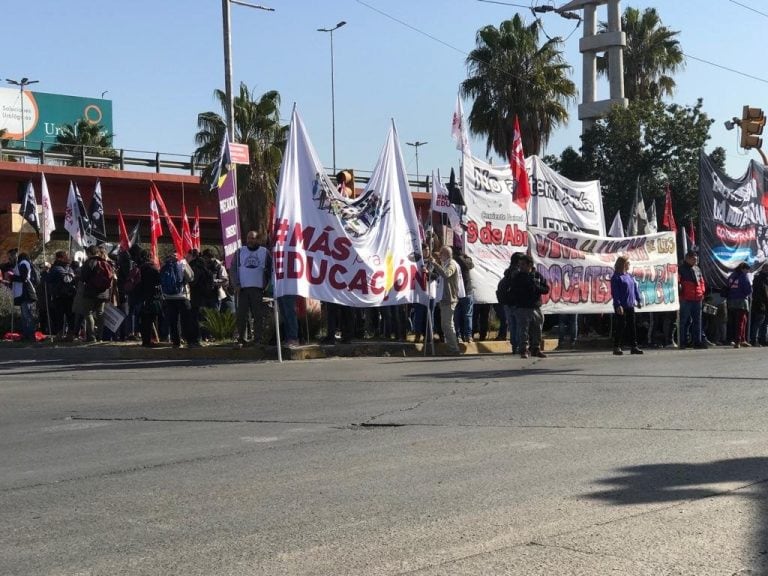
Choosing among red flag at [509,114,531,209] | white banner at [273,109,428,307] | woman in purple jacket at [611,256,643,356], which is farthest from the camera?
red flag at [509,114,531,209]

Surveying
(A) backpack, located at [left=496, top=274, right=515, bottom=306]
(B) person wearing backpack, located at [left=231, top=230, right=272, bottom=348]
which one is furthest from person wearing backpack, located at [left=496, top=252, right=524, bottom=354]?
(B) person wearing backpack, located at [left=231, top=230, right=272, bottom=348]

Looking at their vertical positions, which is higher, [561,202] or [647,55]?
[647,55]

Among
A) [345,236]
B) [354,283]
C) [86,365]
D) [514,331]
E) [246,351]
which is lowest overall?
[86,365]

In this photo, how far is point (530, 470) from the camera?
6.92m

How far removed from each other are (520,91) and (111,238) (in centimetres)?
1995

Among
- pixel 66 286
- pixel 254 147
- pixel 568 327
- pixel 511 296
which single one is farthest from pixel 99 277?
pixel 254 147

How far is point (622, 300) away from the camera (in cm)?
1723

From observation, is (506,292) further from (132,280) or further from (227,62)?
(227,62)

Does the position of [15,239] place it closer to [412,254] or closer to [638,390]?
[412,254]

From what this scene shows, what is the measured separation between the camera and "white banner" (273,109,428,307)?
1639cm

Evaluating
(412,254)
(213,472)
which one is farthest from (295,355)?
(213,472)

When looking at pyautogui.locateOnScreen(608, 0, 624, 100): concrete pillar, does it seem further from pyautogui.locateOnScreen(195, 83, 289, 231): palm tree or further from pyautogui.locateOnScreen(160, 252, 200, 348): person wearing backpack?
pyautogui.locateOnScreen(160, 252, 200, 348): person wearing backpack

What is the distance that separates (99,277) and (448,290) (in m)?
6.47

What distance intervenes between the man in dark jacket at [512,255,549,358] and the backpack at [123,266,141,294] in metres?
6.60
